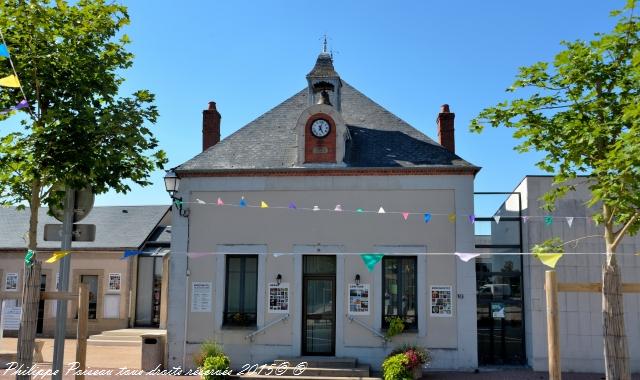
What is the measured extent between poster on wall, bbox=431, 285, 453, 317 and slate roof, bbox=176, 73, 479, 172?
112 inches

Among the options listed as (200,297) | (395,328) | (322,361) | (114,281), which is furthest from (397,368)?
(114,281)

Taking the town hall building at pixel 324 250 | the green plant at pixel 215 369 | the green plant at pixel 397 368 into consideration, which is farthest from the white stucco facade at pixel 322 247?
the green plant at pixel 215 369

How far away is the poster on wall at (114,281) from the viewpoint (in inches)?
857

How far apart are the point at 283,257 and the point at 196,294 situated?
2.31 meters

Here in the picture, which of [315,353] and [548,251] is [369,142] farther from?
[548,251]

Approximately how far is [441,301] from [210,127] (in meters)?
7.92

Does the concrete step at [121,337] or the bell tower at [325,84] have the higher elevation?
the bell tower at [325,84]

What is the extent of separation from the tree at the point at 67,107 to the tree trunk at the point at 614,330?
6.01m

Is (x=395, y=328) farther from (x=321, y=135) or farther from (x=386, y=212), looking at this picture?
(x=321, y=135)

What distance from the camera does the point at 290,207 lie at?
14.3 meters

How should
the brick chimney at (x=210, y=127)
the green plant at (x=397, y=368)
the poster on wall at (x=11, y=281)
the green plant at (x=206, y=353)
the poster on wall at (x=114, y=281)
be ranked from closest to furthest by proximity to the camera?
the green plant at (x=397, y=368)
the green plant at (x=206, y=353)
the brick chimney at (x=210, y=127)
the poster on wall at (x=114, y=281)
the poster on wall at (x=11, y=281)

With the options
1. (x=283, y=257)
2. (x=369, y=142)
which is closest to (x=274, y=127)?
(x=369, y=142)

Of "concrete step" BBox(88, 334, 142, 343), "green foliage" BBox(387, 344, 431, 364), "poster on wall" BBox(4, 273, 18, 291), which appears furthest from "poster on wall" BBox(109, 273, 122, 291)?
"green foliage" BBox(387, 344, 431, 364)

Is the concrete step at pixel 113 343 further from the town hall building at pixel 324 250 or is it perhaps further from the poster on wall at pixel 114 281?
the town hall building at pixel 324 250
